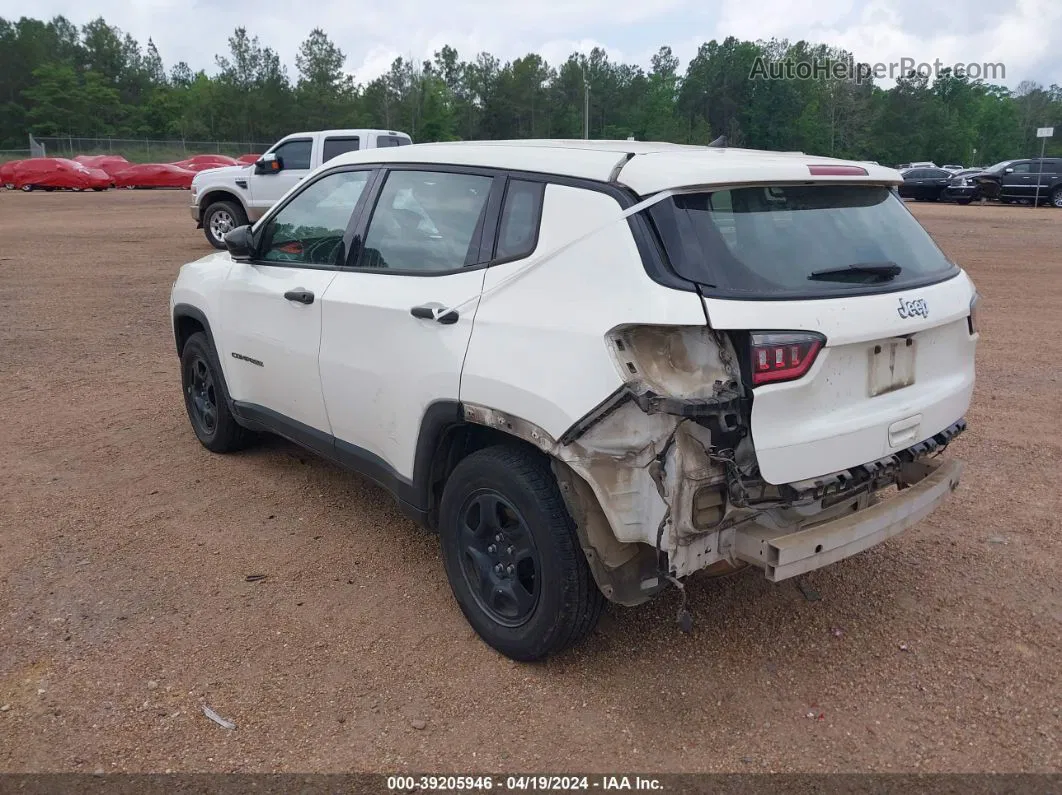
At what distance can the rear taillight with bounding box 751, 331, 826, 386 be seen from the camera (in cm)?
267

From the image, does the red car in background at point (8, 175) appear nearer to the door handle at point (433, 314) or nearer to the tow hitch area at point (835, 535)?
the door handle at point (433, 314)

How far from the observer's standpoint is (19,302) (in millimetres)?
10844

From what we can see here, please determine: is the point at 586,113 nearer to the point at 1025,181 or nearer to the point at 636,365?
the point at 1025,181

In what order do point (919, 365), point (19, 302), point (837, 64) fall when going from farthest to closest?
point (837, 64), point (19, 302), point (919, 365)

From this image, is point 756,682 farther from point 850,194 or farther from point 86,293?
point 86,293

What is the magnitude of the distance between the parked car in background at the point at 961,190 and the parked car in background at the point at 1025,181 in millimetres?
234

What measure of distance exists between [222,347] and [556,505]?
2787mm

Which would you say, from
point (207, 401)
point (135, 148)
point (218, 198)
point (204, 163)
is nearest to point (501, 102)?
point (135, 148)

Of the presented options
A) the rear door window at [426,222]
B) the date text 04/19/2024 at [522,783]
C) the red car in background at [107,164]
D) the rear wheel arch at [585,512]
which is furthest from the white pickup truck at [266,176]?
the red car in background at [107,164]

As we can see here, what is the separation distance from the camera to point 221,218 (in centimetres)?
1527

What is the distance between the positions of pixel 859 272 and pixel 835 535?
3.01ft

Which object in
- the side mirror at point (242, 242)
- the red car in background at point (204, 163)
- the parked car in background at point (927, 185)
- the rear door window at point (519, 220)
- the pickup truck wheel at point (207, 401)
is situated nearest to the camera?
the rear door window at point (519, 220)

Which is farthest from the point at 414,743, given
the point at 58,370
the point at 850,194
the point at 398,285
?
the point at 58,370

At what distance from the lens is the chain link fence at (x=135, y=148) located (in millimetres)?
52812
